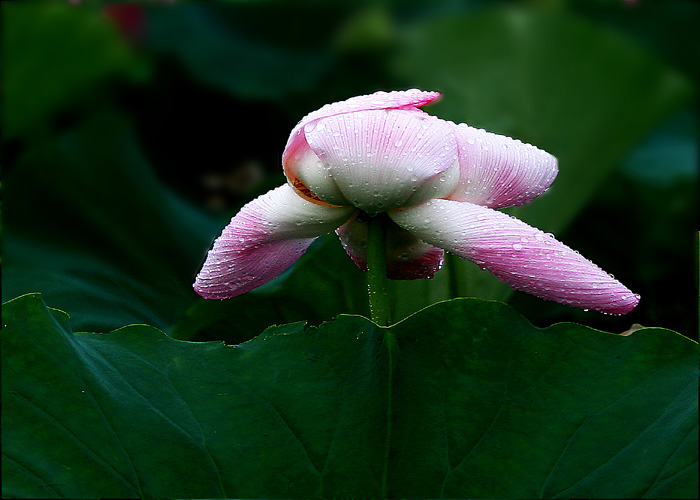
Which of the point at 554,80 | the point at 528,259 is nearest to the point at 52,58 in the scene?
the point at 554,80

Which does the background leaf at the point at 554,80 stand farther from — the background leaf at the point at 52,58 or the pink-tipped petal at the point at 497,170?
the pink-tipped petal at the point at 497,170

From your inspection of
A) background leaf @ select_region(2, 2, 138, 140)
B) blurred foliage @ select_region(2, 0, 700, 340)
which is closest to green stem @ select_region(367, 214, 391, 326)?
blurred foliage @ select_region(2, 0, 700, 340)

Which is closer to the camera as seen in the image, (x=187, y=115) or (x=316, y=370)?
(x=316, y=370)

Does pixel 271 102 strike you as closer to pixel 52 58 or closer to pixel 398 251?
pixel 52 58

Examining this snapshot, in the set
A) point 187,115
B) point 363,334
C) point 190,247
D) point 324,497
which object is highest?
point 187,115

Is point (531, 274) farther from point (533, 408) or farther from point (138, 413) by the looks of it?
point (138, 413)

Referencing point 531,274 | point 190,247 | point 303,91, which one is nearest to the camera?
point 531,274

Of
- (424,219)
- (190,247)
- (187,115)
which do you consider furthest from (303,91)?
(424,219)
